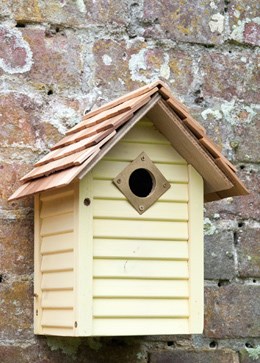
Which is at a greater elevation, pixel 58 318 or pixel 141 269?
pixel 141 269

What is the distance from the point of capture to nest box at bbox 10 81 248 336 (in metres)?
2.43

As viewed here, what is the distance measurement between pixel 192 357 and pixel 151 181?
63 cm

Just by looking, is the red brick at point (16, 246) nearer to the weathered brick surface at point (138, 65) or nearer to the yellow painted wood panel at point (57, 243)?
the yellow painted wood panel at point (57, 243)

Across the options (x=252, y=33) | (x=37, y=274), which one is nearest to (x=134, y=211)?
(x=37, y=274)

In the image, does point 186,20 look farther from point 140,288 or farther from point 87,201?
point 140,288

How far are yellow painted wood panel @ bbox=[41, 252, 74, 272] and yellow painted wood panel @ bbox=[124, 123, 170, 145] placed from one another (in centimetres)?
34

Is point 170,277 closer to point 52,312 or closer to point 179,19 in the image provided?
point 52,312

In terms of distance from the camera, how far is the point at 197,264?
8.36 feet

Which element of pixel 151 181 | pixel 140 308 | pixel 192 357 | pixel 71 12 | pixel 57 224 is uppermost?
pixel 71 12

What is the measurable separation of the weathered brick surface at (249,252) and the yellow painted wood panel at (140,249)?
0.49m

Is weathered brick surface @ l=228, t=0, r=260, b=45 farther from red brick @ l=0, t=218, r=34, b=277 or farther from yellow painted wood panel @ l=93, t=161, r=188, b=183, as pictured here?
red brick @ l=0, t=218, r=34, b=277

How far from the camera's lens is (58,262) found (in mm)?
2555

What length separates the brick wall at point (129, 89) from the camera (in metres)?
2.74

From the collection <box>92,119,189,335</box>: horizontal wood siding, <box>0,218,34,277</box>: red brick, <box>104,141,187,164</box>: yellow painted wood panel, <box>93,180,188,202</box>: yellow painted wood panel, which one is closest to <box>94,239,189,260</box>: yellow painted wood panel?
<box>92,119,189,335</box>: horizontal wood siding
